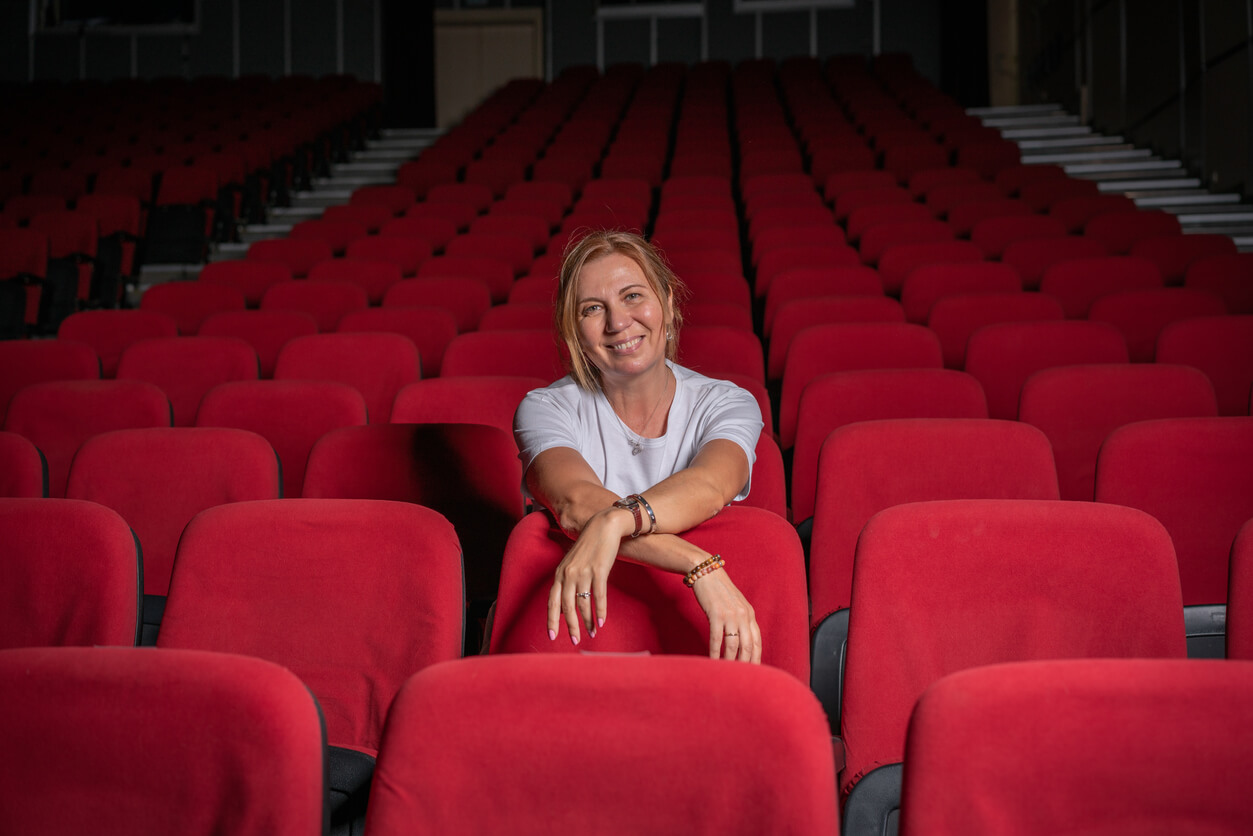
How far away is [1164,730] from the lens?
73 cm

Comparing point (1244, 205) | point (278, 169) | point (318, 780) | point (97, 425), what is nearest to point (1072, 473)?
point (318, 780)

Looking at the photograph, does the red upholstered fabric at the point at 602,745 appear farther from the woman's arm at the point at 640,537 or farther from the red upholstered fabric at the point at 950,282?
the red upholstered fabric at the point at 950,282

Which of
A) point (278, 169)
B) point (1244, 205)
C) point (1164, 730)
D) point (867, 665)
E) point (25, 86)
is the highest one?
point (25, 86)

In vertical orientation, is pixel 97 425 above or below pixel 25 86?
below

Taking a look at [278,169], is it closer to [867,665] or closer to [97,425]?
[97,425]

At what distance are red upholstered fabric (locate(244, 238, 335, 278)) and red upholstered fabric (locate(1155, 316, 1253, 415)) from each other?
10.4 ft

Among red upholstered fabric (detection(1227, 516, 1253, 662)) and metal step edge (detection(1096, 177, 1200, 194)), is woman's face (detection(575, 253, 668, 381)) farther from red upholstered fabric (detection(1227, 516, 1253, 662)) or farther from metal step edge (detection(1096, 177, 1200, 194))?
metal step edge (detection(1096, 177, 1200, 194))

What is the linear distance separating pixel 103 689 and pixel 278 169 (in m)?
6.21

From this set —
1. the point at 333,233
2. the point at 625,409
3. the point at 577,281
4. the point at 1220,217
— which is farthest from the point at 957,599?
the point at 1220,217

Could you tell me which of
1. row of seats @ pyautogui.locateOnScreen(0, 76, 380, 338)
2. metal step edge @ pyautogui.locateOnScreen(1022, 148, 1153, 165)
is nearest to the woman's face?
row of seats @ pyautogui.locateOnScreen(0, 76, 380, 338)

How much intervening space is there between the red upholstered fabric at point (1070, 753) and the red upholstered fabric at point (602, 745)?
9cm

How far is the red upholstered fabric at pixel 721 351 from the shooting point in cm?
251

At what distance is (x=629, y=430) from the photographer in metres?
1.43

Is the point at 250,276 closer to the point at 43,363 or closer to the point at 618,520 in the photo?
the point at 43,363
